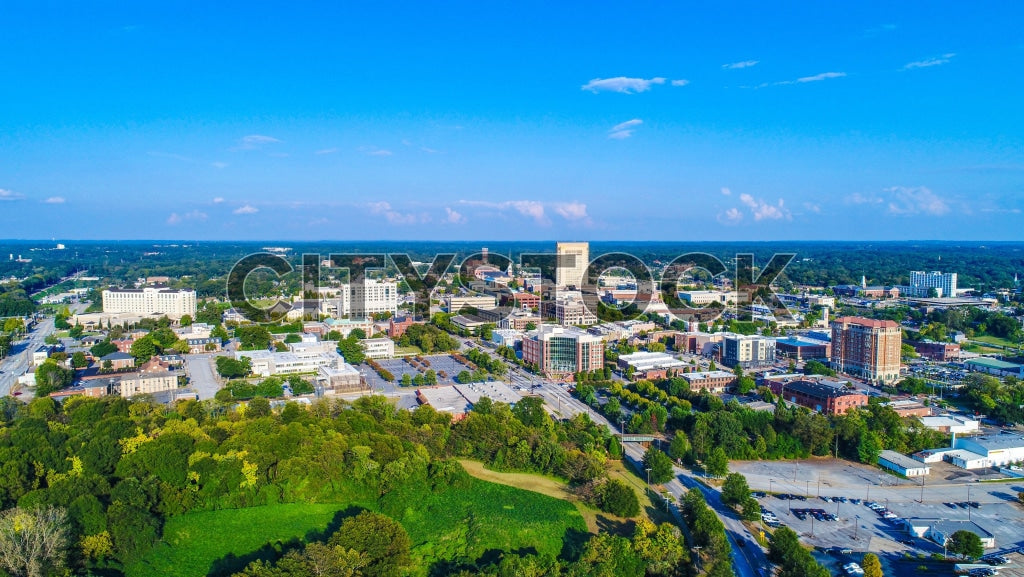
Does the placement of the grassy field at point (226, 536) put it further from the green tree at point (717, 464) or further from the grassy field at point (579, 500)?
the green tree at point (717, 464)

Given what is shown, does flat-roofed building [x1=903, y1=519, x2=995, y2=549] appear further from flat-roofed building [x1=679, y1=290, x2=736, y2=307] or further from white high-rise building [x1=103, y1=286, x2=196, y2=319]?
white high-rise building [x1=103, y1=286, x2=196, y2=319]

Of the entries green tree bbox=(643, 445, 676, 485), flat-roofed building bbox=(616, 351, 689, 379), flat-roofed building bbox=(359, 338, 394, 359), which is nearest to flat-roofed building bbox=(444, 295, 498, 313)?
flat-roofed building bbox=(359, 338, 394, 359)

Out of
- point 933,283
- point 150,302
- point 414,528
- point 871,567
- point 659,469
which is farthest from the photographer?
point 933,283

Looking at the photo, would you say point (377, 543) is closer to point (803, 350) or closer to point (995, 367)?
point (803, 350)

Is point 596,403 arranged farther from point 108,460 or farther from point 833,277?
point 833,277

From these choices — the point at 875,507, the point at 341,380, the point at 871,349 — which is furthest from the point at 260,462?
the point at 871,349

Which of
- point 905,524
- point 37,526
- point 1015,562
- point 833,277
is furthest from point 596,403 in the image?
point 833,277

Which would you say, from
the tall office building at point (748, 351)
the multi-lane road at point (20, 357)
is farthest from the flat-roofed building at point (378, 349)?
the tall office building at point (748, 351)

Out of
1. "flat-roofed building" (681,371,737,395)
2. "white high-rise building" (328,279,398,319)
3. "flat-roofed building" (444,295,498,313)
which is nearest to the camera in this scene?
"flat-roofed building" (681,371,737,395)
